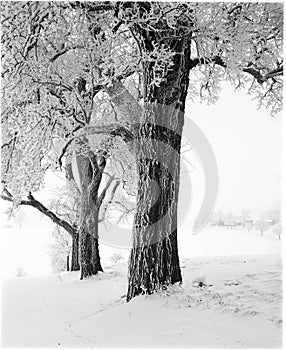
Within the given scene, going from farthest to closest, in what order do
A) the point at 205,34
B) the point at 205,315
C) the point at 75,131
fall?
the point at 75,131
the point at 205,34
the point at 205,315

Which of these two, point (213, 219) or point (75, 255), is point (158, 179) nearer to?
point (213, 219)

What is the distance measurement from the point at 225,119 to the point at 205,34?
4.49 ft

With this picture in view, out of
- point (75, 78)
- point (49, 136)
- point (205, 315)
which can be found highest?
point (75, 78)

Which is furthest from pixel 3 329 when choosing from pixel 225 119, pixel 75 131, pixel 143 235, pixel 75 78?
pixel 225 119

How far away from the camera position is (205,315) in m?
2.91

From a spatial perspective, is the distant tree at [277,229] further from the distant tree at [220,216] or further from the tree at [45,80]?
the tree at [45,80]

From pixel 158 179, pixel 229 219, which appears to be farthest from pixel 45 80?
pixel 229 219

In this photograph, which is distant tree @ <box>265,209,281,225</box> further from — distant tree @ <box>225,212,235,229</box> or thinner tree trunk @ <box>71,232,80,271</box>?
thinner tree trunk @ <box>71,232,80,271</box>

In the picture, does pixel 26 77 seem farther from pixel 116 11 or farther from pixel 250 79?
pixel 250 79

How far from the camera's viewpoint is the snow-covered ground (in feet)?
9.13

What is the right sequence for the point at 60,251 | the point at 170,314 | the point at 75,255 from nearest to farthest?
1. the point at 170,314
2. the point at 75,255
3. the point at 60,251

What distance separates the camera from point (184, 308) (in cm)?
304

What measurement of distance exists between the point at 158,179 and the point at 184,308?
0.90 m

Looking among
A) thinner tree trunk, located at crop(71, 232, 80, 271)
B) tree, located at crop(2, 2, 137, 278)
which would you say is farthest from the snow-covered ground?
thinner tree trunk, located at crop(71, 232, 80, 271)
